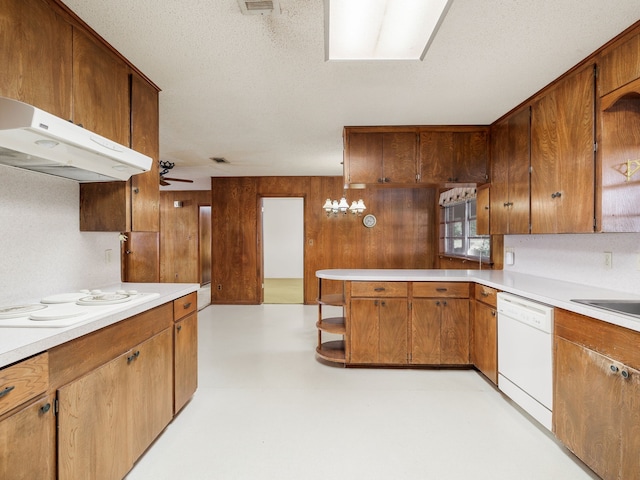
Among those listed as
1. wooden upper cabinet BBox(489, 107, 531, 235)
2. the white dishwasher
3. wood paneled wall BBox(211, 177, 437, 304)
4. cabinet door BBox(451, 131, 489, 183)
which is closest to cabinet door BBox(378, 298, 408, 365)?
the white dishwasher

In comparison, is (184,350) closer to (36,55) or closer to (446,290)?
(36,55)

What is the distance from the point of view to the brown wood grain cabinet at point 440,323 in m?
3.03

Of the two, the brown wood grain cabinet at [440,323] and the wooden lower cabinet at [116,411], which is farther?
the brown wood grain cabinet at [440,323]

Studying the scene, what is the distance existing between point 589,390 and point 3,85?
3.01 meters

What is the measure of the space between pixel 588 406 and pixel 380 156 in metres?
2.51

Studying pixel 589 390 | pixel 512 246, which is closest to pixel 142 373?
pixel 589 390

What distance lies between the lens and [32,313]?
144 cm

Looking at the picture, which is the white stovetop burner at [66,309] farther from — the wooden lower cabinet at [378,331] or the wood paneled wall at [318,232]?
the wood paneled wall at [318,232]

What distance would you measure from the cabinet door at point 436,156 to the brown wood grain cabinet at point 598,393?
1.80 m

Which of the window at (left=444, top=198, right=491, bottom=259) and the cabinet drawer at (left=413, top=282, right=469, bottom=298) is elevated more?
the window at (left=444, top=198, right=491, bottom=259)

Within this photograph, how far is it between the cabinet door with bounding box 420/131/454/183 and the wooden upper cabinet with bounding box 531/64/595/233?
0.81 meters

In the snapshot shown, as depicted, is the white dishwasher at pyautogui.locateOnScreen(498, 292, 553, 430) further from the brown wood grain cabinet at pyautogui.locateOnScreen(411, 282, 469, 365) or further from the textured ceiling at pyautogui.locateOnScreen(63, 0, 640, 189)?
the textured ceiling at pyautogui.locateOnScreen(63, 0, 640, 189)

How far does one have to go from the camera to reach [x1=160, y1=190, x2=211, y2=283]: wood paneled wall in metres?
7.55

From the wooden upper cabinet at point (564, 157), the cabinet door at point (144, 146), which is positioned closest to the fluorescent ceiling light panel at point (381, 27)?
the wooden upper cabinet at point (564, 157)
